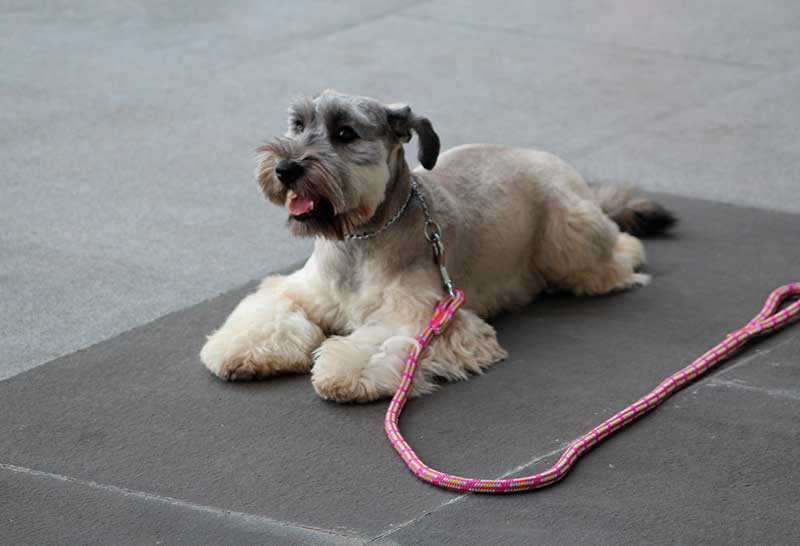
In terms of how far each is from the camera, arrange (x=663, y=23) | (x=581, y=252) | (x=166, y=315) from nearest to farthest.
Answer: (x=166, y=315) < (x=581, y=252) < (x=663, y=23)

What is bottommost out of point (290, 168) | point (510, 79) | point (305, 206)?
point (510, 79)

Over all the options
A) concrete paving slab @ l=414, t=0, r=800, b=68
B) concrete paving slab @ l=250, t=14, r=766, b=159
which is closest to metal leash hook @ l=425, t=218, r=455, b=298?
concrete paving slab @ l=250, t=14, r=766, b=159

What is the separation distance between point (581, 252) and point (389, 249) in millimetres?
1237

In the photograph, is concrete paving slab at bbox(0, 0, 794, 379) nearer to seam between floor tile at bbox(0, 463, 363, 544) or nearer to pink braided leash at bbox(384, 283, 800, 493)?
seam between floor tile at bbox(0, 463, 363, 544)

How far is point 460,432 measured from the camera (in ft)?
16.3

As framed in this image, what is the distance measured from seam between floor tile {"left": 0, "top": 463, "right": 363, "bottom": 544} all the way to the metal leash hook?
65.4 inches

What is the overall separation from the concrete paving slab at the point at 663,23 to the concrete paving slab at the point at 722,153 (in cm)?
137

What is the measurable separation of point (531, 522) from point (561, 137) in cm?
510

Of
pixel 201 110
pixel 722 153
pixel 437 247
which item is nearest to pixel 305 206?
pixel 437 247

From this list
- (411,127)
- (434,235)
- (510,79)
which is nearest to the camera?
(411,127)

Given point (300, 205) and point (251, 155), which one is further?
point (251, 155)

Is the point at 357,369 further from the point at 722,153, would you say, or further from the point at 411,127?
the point at 722,153

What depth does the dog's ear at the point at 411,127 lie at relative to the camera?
5.40 metres

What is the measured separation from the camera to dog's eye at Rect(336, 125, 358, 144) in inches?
207
